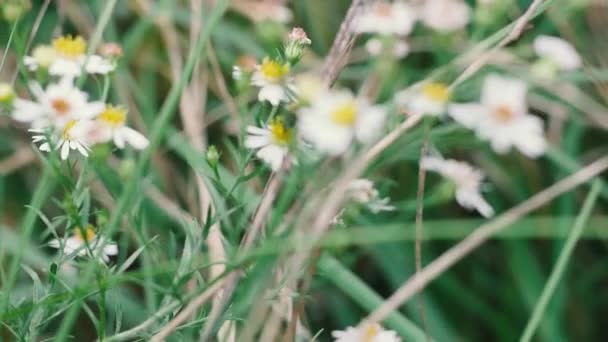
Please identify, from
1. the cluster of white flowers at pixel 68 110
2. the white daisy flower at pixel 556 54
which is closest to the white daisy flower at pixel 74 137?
the cluster of white flowers at pixel 68 110

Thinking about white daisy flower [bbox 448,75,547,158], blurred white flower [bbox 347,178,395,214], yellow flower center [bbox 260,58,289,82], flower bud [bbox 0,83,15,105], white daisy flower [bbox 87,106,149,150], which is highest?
white daisy flower [bbox 448,75,547,158]

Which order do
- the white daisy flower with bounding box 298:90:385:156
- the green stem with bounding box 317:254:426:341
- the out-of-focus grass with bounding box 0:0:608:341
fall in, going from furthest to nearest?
the out-of-focus grass with bounding box 0:0:608:341 → the green stem with bounding box 317:254:426:341 → the white daisy flower with bounding box 298:90:385:156

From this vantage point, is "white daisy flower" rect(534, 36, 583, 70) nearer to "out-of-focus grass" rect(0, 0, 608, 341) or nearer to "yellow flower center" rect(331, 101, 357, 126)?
"yellow flower center" rect(331, 101, 357, 126)

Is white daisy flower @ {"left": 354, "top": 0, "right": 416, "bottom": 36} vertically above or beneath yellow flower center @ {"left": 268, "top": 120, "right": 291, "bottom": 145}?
above

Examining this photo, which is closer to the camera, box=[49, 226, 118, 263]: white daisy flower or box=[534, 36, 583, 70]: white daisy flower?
box=[534, 36, 583, 70]: white daisy flower

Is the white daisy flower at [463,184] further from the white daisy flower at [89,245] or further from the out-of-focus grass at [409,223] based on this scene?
the out-of-focus grass at [409,223]

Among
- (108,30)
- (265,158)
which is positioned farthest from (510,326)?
(265,158)

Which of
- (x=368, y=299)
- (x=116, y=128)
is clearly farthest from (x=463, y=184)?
(x=368, y=299)

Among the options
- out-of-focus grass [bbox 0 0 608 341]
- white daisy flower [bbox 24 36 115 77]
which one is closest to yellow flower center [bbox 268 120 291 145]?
white daisy flower [bbox 24 36 115 77]

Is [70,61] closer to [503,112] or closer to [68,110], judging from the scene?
[68,110]
